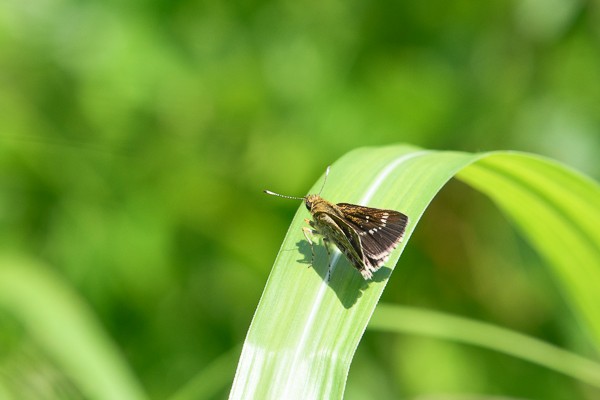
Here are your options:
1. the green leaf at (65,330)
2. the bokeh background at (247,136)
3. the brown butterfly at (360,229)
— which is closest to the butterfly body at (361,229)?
the brown butterfly at (360,229)

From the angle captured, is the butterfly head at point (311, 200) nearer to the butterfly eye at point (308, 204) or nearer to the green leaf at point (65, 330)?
the butterfly eye at point (308, 204)

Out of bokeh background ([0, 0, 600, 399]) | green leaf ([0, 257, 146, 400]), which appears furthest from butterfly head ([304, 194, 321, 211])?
bokeh background ([0, 0, 600, 399])

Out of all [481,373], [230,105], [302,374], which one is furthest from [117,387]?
[481,373]

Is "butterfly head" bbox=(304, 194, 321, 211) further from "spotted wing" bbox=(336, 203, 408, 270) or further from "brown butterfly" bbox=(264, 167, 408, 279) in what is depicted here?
"spotted wing" bbox=(336, 203, 408, 270)

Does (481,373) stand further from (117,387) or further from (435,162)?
(435,162)

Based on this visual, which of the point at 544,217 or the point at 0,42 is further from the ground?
the point at 544,217
